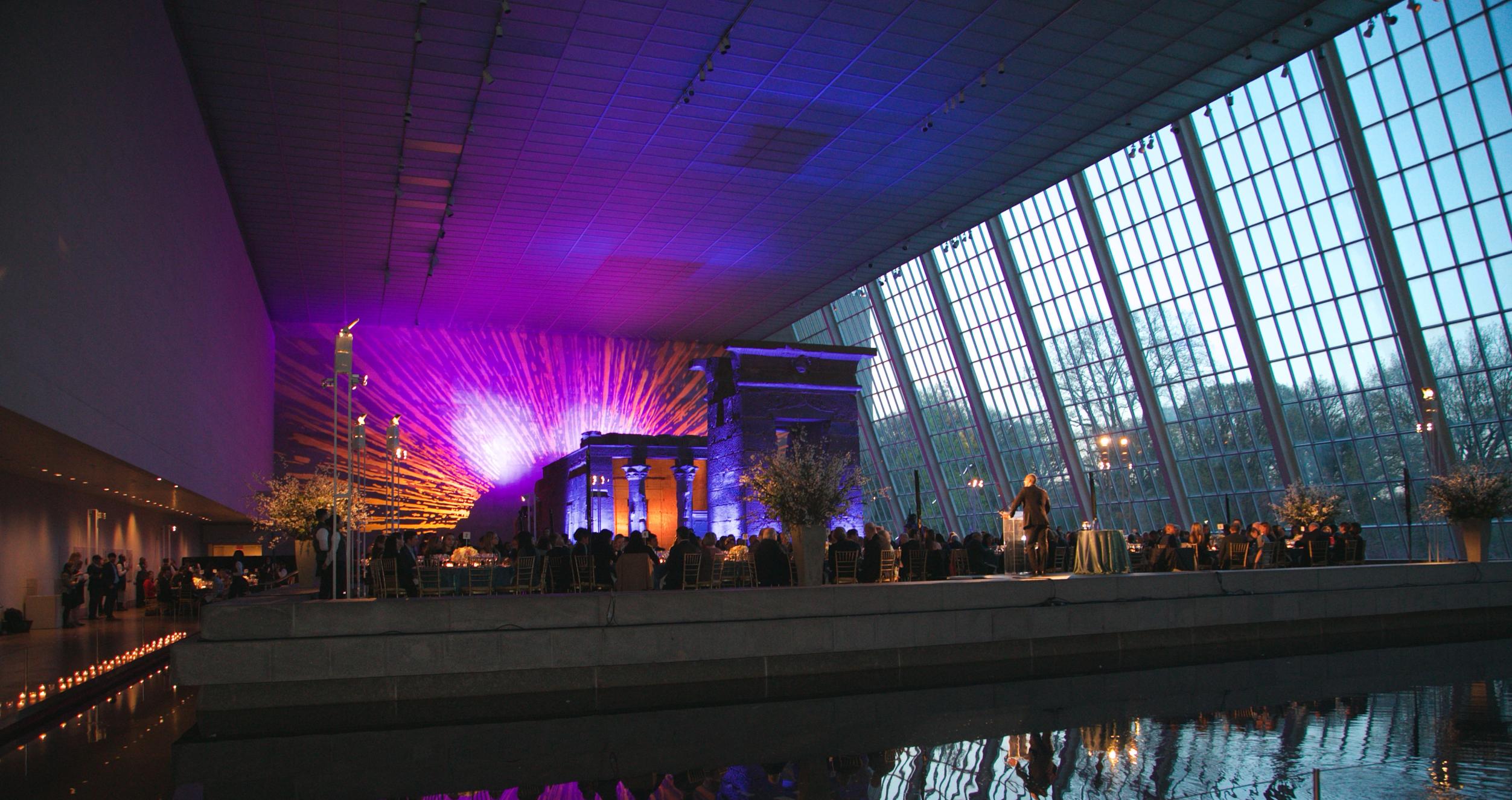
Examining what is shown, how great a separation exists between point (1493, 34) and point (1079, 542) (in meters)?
9.49

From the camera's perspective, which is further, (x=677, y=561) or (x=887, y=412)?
(x=887, y=412)

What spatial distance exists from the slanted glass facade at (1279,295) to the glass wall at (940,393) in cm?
87

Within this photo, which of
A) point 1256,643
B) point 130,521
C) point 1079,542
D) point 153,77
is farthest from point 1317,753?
point 130,521

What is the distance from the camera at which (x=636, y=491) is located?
26.7 meters

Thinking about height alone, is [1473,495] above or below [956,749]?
above

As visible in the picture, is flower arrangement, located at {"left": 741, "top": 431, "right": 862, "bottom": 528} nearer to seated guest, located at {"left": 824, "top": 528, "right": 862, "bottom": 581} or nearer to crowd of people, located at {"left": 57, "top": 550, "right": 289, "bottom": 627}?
seated guest, located at {"left": 824, "top": 528, "right": 862, "bottom": 581}

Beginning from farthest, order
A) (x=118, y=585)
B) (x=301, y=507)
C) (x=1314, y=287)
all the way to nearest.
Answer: (x=118, y=585) → (x=1314, y=287) → (x=301, y=507)

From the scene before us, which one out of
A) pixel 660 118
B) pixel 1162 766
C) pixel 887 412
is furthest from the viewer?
pixel 887 412

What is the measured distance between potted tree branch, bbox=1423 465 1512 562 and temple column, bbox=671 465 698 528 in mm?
16417

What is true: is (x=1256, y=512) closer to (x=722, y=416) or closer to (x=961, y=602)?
(x=722, y=416)

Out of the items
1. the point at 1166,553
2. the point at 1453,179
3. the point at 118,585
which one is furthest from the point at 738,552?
the point at 118,585

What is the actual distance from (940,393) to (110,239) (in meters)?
22.4

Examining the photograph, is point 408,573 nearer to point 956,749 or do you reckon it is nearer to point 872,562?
point 872,562

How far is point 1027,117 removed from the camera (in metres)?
17.3
